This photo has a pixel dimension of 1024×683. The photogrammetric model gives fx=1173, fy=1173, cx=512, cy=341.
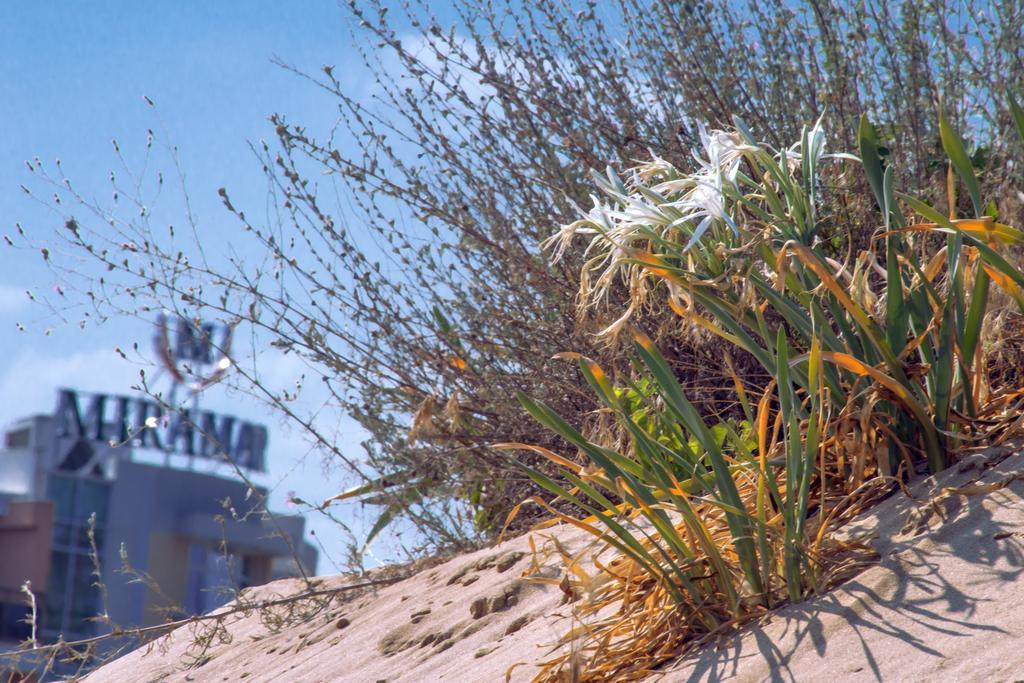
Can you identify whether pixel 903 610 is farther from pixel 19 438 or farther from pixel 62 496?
pixel 19 438

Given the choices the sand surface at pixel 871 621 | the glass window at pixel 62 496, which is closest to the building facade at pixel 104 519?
the glass window at pixel 62 496

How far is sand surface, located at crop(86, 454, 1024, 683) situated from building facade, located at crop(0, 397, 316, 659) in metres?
28.8

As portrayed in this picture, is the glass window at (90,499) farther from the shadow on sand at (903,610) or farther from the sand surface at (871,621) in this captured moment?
the shadow on sand at (903,610)

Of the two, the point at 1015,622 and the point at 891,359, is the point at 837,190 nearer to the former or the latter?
the point at 891,359

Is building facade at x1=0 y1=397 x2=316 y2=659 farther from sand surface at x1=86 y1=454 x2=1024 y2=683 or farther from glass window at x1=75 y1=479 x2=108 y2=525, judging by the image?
sand surface at x1=86 y1=454 x2=1024 y2=683

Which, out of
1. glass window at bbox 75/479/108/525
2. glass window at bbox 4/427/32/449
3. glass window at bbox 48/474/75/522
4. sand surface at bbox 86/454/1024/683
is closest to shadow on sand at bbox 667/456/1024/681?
sand surface at bbox 86/454/1024/683

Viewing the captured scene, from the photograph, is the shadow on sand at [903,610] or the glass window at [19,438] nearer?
the shadow on sand at [903,610]

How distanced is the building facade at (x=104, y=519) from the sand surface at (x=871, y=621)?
2881cm

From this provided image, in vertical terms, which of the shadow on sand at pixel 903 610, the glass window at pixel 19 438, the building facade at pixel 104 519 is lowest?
the shadow on sand at pixel 903 610

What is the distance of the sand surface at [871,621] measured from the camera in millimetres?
2018

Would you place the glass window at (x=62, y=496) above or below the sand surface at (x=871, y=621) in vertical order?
above

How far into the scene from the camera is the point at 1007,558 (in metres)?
2.19

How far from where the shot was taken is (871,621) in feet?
7.08

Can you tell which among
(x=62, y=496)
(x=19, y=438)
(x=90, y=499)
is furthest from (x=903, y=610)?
(x=19, y=438)
